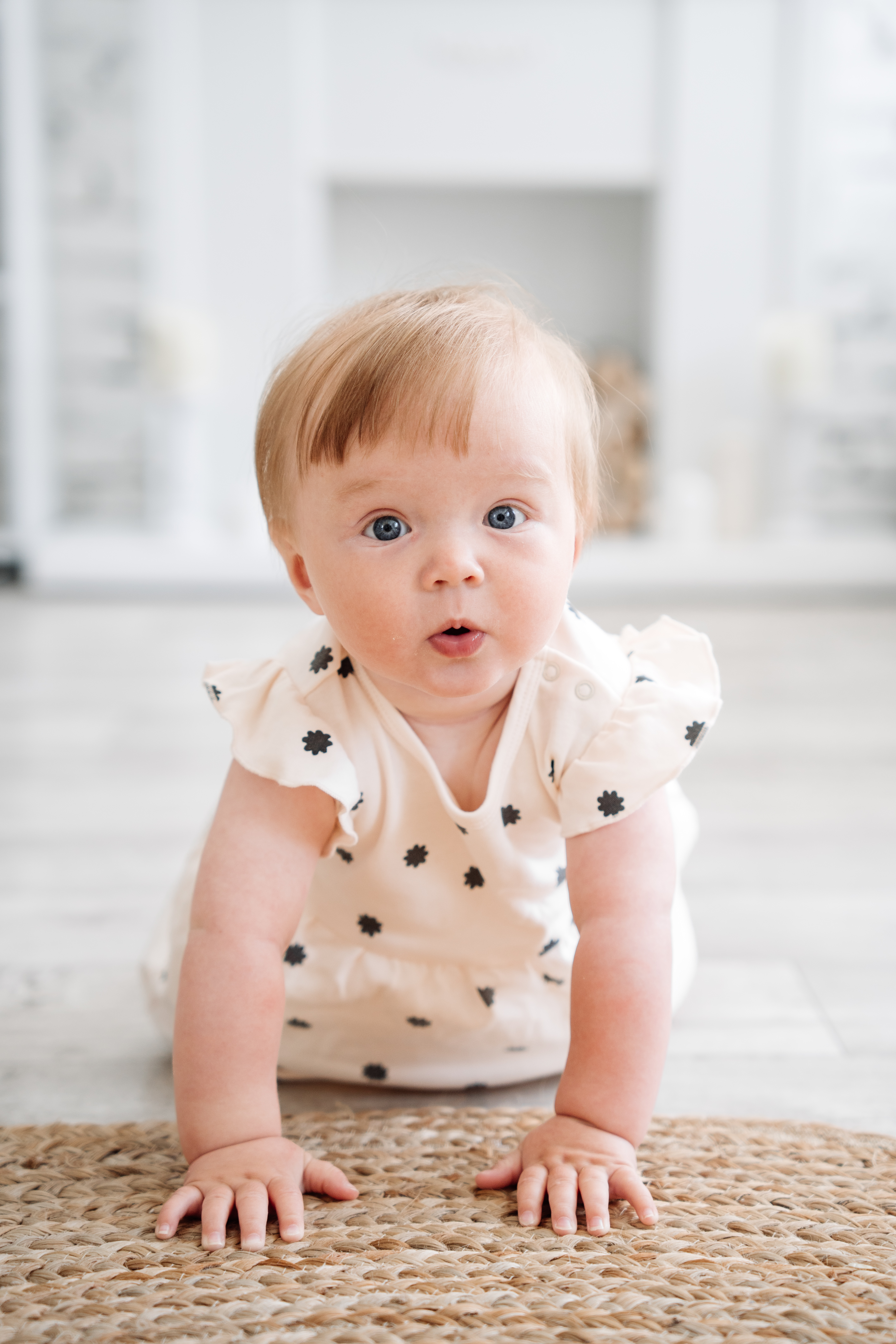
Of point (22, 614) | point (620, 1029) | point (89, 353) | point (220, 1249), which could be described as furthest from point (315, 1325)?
point (89, 353)

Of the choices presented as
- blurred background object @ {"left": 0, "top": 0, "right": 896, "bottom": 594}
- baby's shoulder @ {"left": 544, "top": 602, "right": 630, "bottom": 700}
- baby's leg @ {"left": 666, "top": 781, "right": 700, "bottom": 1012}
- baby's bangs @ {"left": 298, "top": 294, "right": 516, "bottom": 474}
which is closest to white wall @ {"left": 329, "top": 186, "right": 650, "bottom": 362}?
blurred background object @ {"left": 0, "top": 0, "right": 896, "bottom": 594}

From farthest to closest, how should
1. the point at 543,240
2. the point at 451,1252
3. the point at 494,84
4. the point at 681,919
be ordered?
the point at 543,240 → the point at 494,84 → the point at 681,919 → the point at 451,1252

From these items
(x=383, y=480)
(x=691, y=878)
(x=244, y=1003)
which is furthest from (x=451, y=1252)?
(x=691, y=878)

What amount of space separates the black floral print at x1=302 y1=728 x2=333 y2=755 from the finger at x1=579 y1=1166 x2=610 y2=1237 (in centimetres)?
26

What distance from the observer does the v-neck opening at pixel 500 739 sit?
71 centimetres

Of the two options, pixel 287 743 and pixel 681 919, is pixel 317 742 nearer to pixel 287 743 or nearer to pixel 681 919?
pixel 287 743

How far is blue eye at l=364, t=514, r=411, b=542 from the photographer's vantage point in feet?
2.03

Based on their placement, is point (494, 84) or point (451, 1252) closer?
point (451, 1252)

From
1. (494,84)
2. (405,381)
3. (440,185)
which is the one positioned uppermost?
(494,84)

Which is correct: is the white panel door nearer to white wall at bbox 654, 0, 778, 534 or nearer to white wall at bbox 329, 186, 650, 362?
white wall at bbox 654, 0, 778, 534

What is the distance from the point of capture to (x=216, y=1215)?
2.01ft

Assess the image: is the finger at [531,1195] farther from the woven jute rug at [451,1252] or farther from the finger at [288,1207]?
the finger at [288,1207]

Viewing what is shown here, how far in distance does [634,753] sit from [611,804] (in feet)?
0.10

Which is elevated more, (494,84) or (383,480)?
(494,84)
